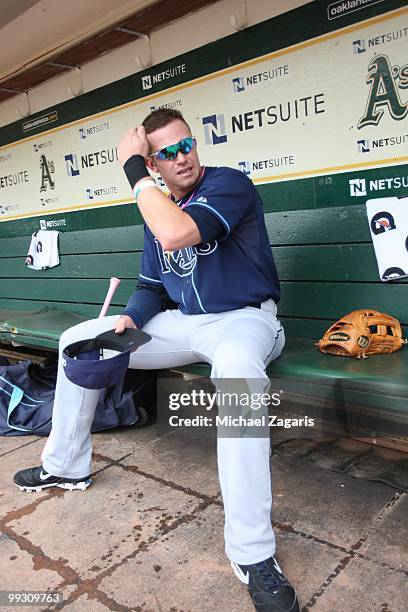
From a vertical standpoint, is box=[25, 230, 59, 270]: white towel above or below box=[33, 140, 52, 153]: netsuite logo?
below

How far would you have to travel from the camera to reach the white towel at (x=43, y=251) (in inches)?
171

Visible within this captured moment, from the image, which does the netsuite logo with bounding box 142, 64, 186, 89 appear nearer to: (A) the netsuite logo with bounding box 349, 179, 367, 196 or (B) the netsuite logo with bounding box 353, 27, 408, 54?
(B) the netsuite logo with bounding box 353, 27, 408, 54

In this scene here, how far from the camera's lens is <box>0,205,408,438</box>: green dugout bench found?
2109 millimetres

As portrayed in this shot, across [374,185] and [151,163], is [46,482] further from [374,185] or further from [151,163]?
[374,185]

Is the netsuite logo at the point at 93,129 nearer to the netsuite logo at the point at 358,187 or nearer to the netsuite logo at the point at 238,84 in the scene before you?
the netsuite logo at the point at 238,84

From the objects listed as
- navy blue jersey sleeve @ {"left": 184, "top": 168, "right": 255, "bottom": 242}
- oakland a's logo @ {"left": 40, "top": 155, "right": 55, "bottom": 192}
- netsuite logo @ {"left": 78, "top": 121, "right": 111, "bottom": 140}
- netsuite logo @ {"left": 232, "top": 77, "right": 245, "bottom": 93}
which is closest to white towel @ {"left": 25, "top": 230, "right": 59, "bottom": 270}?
oakland a's logo @ {"left": 40, "top": 155, "right": 55, "bottom": 192}

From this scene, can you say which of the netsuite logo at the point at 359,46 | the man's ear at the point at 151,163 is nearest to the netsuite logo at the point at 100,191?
the man's ear at the point at 151,163

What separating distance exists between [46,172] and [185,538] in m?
3.24

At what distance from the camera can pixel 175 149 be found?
2215 millimetres

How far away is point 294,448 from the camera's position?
2.75 m

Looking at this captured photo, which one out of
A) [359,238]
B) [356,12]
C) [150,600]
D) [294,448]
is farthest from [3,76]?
[150,600]

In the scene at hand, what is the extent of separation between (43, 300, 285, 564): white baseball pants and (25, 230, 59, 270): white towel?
81.7 inches

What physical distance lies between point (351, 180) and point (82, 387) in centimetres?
159

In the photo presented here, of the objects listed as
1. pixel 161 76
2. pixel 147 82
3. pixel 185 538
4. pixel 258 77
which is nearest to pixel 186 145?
pixel 258 77
